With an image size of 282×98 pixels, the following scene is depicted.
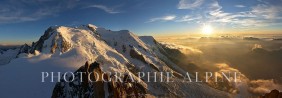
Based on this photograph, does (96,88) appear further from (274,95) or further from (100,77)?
(274,95)

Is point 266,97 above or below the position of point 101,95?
above

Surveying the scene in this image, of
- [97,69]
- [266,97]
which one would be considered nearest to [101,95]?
[97,69]

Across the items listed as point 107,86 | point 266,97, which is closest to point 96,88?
point 107,86

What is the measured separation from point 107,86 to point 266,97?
361 ft

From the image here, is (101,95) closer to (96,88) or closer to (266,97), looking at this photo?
(96,88)

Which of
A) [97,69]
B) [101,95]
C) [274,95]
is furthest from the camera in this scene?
[97,69]

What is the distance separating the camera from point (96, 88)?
7249 inches

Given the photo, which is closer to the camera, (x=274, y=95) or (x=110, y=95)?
(x=274, y=95)

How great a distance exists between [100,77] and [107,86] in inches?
304

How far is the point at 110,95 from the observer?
6988 inches

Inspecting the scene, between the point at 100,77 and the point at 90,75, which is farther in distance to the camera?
the point at 90,75

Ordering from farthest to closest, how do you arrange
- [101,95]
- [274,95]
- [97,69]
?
[97,69]
[101,95]
[274,95]

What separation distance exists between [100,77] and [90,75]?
16.2 m

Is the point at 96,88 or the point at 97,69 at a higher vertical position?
the point at 97,69
